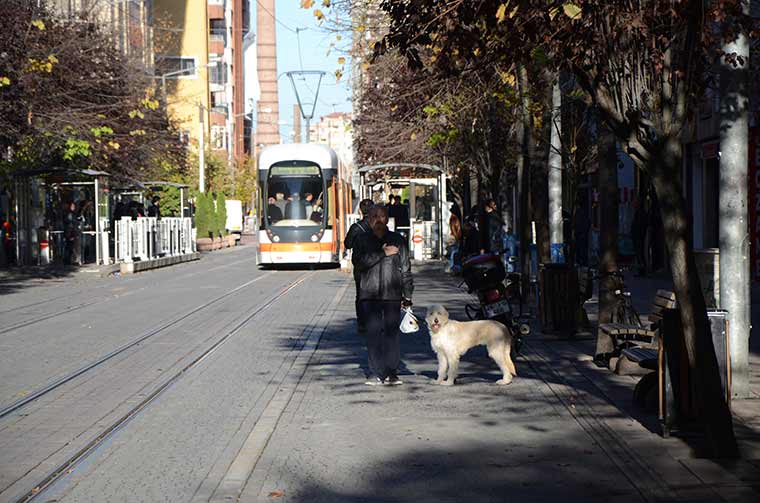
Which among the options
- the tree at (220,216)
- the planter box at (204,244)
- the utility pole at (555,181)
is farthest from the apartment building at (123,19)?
the utility pole at (555,181)

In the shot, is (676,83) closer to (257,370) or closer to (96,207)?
(257,370)

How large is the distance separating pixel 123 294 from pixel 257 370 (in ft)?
46.5

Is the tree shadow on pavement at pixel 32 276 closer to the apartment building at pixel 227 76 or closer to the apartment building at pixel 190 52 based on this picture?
the apartment building at pixel 190 52

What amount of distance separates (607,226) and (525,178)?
785 centimetres

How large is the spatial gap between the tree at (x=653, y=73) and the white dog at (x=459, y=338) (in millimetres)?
2436

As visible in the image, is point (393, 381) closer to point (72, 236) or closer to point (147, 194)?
point (72, 236)

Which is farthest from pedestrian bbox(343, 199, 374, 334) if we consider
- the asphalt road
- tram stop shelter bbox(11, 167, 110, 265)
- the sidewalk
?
tram stop shelter bbox(11, 167, 110, 265)

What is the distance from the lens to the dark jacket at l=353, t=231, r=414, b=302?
11.9m

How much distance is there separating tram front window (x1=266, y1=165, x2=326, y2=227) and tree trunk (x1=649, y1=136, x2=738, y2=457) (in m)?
28.4

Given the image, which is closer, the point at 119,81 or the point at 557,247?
the point at 557,247

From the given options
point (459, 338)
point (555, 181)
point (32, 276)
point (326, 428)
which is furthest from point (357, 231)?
point (32, 276)

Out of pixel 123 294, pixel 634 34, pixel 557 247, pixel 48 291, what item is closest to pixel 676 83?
pixel 634 34

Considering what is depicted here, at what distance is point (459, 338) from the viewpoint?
464 inches

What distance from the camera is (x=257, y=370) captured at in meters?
13.3
